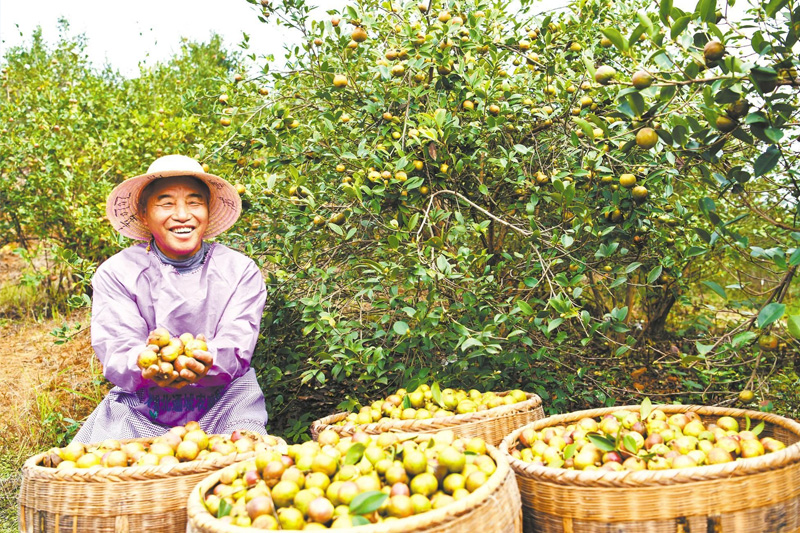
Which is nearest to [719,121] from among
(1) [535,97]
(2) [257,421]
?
(1) [535,97]

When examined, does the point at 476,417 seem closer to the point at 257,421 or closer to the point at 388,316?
the point at 388,316

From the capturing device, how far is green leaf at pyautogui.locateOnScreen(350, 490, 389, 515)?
4.68 feet

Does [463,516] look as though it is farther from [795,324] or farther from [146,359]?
[146,359]

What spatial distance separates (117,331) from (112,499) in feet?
2.79

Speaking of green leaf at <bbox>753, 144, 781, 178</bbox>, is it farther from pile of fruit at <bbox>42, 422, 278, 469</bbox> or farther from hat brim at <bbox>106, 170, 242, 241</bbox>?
hat brim at <bbox>106, 170, 242, 241</bbox>

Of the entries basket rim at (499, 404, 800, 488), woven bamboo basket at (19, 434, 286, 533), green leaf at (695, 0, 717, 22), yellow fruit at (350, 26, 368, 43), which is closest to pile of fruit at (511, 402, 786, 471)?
basket rim at (499, 404, 800, 488)

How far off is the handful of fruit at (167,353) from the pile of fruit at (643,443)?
117 cm

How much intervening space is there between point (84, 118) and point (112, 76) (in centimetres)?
632

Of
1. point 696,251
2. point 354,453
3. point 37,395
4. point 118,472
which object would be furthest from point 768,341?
point 37,395

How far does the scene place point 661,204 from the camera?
284 centimetres

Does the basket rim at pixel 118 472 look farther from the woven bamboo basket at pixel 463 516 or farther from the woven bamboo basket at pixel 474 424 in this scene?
the woven bamboo basket at pixel 474 424

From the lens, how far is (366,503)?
1.43 m

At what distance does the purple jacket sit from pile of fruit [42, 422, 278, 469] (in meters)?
0.29

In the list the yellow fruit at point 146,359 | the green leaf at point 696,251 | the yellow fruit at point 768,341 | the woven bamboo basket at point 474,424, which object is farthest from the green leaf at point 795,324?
the yellow fruit at point 146,359
